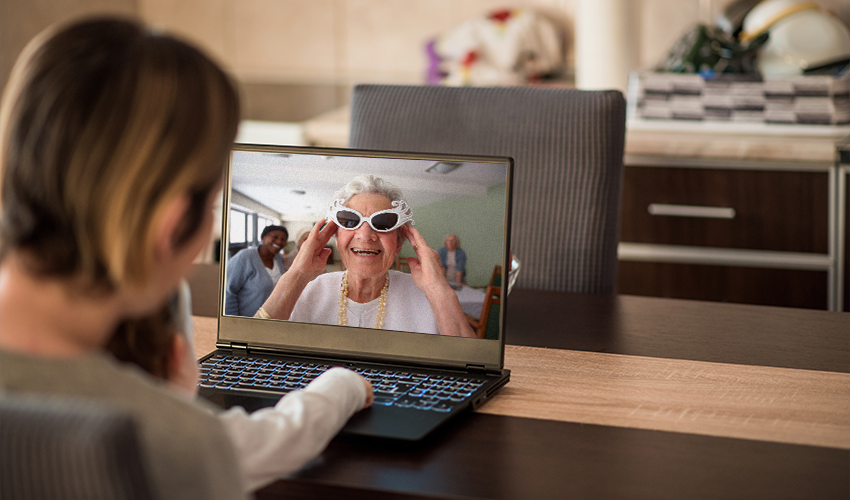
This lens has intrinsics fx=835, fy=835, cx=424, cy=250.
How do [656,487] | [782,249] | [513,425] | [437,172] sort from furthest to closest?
1. [782,249]
2. [437,172]
3. [513,425]
4. [656,487]

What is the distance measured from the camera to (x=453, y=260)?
86 cm

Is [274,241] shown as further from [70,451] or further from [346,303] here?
[70,451]

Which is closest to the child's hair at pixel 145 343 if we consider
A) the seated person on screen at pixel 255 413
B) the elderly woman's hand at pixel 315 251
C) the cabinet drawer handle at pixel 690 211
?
the seated person on screen at pixel 255 413

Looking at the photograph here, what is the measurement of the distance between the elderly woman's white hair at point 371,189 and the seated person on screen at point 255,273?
76mm

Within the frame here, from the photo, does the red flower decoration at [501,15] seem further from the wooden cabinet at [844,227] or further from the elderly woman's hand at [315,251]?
the elderly woman's hand at [315,251]

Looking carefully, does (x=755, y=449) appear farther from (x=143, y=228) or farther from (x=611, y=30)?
(x=611, y=30)

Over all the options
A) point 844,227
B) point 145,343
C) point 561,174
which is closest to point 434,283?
point 145,343

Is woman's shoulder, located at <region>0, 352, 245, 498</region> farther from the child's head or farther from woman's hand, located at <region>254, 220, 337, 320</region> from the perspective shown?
woman's hand, located at <region>254, 220, 337, 320</region>

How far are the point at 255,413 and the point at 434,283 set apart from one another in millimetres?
264

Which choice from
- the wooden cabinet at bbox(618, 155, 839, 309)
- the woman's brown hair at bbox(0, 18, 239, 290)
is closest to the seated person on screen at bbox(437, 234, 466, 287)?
the woman's brown hair at bbox(0, 18, 239, 290)

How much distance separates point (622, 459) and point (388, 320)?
0.30 m

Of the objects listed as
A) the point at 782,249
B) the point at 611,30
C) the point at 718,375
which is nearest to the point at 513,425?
the point at 718,375

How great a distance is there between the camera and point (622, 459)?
69 centimetres

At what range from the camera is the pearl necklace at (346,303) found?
878mm
